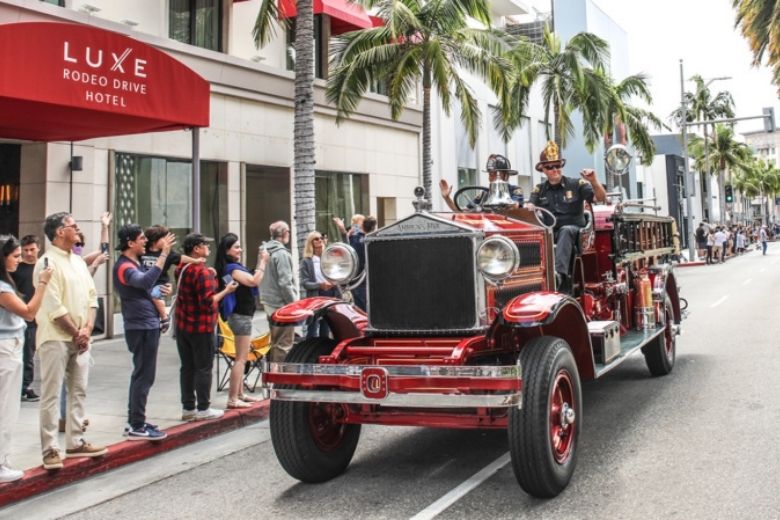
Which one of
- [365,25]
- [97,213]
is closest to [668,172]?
[365,25]

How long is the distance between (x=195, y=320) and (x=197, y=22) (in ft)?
32.6

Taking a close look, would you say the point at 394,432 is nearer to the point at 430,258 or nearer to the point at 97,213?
the point at 430,258

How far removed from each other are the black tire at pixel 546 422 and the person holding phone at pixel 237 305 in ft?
11.4

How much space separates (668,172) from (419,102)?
40113 millimetres

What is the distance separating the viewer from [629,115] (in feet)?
95.9

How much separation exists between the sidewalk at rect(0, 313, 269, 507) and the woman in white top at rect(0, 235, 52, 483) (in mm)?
287

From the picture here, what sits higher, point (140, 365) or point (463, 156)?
point (463, 156)

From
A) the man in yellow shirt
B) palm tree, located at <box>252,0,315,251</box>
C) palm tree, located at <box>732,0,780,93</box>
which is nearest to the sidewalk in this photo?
the man in yellow shirt

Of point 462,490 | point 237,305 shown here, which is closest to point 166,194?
point 237,305

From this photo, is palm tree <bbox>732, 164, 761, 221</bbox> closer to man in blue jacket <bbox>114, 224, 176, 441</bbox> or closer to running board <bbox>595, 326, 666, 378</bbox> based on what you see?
running board <bbox>595, 326, 666, 378</bbox>

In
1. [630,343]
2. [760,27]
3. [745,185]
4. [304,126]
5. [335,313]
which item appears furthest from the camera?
[745,185]

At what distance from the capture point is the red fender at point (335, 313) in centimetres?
556

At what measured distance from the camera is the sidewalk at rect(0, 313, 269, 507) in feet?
18.5

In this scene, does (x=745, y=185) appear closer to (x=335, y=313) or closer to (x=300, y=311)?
(x=335, y=313)
